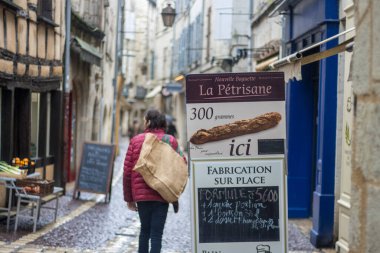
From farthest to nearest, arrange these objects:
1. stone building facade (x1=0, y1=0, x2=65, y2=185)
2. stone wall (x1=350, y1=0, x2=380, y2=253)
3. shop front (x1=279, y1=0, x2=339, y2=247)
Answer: stone building facade (x1=0, y1=0, x2=65, y2=185) → shop front (x1=279, y1=0, x2=339, y2=247) → stone wall (x1=350, y1=0, x2=380, y2=253)

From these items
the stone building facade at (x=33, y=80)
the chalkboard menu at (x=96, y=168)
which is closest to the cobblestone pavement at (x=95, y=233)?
the chalkboard menu at (x=96, y=168)

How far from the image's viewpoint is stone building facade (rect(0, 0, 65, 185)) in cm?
990

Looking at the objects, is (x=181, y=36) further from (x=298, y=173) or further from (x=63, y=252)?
(x=63, y=252)

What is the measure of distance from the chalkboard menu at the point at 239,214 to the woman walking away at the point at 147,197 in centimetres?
57

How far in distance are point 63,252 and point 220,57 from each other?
51.2 ft

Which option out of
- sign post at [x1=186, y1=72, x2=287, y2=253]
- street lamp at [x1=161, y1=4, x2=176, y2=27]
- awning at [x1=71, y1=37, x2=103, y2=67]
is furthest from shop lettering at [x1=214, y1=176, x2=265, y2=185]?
street lamp at [x1=161, y1=4, x2=176, y2=27]

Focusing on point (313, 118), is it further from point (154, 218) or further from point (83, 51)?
point (154, 218)

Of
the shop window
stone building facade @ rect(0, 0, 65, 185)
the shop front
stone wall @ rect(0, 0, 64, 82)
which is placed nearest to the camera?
the shop front

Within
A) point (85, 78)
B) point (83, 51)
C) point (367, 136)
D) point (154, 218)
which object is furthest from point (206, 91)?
point (85, 78)

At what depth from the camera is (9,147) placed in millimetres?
10086

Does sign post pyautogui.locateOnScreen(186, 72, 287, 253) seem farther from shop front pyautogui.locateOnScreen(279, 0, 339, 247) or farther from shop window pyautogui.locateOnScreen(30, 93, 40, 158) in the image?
shop window pyautogui.locateOnScreen(30, 93, 40, 158)

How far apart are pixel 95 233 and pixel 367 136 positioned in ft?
23.3

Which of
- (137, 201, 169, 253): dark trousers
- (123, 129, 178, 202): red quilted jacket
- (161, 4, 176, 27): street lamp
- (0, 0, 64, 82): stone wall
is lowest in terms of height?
(137, 201, 169, 253): dark trousers

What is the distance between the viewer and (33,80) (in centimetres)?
1110
